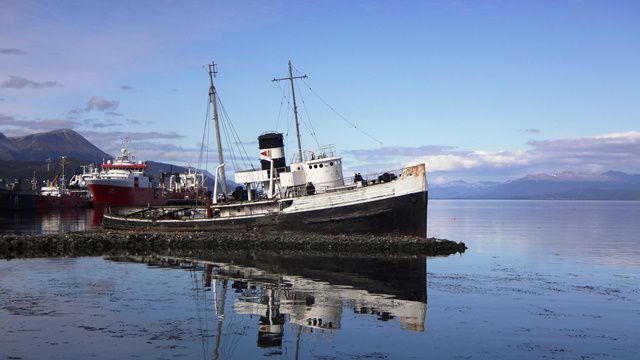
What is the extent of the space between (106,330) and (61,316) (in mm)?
2641

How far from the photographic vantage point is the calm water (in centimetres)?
1681

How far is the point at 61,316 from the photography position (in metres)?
20.0

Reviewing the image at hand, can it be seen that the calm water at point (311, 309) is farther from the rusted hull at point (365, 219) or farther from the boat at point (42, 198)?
the boat at point (42, 198)

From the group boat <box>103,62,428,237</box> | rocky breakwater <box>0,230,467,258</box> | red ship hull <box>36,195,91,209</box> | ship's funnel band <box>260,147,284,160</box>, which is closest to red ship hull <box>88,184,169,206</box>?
red ship hull <box>36,195,91,209</box>

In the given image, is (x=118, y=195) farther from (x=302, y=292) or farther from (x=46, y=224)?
(x=302, y=292)

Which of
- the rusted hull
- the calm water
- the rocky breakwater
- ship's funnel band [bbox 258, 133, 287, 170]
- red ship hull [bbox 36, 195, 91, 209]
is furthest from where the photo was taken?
red ship hull [bbox 36, 195, 91, 209]

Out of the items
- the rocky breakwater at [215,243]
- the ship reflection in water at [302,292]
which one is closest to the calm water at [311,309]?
the ship reflection in water at [302,292]

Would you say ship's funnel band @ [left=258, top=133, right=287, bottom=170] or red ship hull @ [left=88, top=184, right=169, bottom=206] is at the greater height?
ship's funnel band @ [left=258, top=133, right=287, bottom=170]

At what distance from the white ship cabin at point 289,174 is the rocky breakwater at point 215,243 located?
3762mm

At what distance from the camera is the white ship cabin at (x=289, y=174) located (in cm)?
4578

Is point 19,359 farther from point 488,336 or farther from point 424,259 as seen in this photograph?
point 424,259

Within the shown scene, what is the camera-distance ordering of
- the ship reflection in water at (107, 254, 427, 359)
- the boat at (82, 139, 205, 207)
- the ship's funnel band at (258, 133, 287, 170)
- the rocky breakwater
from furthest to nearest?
the boat at (82, 139, 205, 207) < the ship's funnel band at (258, 133, 287, 170) < the rocky breakwater < the ship reflection in water at (107, 254, 427, 359)

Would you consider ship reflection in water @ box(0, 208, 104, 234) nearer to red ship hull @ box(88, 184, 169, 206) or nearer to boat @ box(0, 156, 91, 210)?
red ship hull @ box(88, 184, 169, 206)

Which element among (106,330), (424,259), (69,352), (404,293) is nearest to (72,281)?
(106,330)
